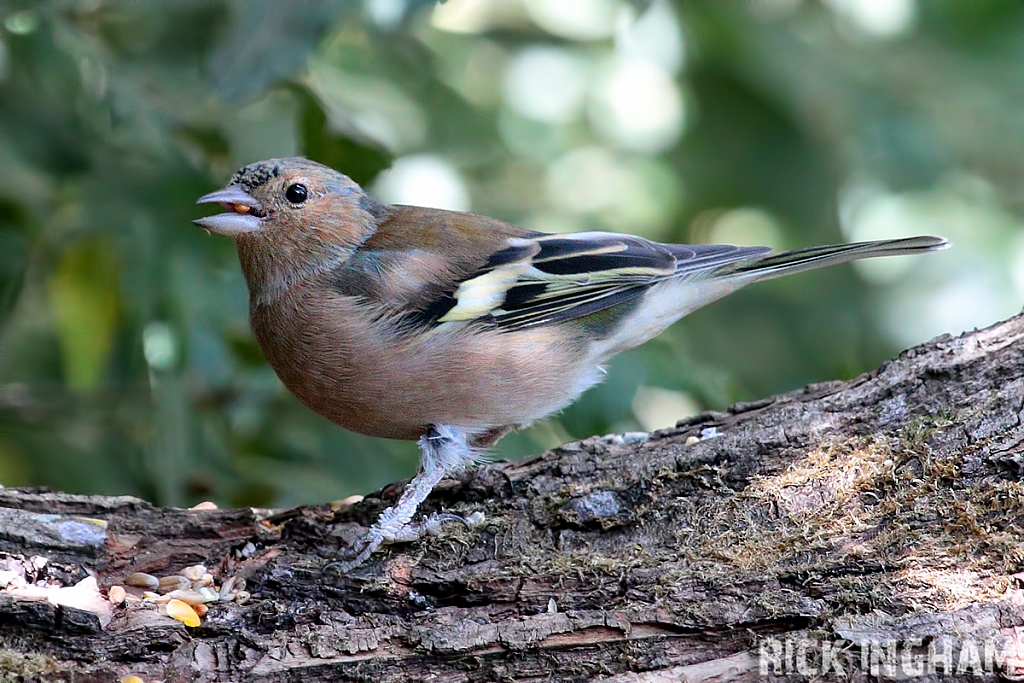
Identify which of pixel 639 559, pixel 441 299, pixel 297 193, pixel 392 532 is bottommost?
pixel 639 559

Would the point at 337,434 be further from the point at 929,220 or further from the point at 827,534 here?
the point at 929,220

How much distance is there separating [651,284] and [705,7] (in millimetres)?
2278

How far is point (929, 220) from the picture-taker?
6465 mm

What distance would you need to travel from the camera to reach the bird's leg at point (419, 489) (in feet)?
12.6

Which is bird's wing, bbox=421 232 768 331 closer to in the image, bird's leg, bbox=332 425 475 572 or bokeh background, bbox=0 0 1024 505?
bokeh background, bbox=0 0 1024 505

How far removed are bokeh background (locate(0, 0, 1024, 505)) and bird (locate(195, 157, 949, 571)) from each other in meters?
0.18

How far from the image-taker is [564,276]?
15.4 feet

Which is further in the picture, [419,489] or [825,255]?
[825,255]

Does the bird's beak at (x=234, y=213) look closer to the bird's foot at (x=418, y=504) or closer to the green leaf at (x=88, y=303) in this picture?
the green leaf at (x=88, y=303)

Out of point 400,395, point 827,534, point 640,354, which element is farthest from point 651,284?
point 827,534

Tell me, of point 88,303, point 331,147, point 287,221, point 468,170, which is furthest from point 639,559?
A: point 468,170

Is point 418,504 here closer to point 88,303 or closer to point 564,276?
point 564,276

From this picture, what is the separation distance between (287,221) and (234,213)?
0.83 feet

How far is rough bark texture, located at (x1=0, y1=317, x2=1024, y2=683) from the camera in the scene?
3137mm
